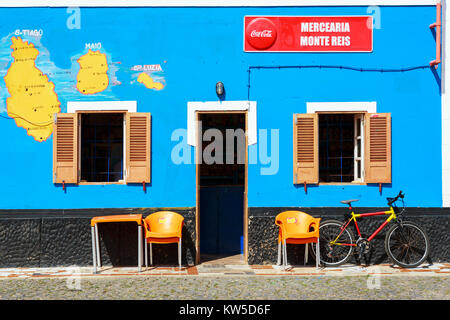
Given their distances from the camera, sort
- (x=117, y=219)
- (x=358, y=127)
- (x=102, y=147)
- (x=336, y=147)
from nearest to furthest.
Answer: (x=117, y=219), (x=358, y=127), (x=102, y=147), (x=336, y=147)

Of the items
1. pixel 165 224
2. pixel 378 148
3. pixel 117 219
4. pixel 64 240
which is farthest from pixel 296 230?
pixel 64 240

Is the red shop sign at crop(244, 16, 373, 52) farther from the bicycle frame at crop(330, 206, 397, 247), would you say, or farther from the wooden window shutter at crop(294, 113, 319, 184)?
the bicycle frame at crop(330, 206, 397, 247)

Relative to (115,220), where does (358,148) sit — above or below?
above

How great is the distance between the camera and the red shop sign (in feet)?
28.4

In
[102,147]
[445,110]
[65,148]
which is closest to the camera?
[65,148]

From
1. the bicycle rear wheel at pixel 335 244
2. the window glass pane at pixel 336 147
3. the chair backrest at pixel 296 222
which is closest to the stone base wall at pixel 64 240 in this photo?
the chair backrest at pixel 296 222

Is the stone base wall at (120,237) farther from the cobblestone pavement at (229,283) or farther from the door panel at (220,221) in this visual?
the door panel at (220,221)

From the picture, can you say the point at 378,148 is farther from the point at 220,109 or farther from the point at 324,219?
the point at 220,109

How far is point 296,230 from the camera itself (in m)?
8.27

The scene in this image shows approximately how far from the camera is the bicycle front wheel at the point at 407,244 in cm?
829

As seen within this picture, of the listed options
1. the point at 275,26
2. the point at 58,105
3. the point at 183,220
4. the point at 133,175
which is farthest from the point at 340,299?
the point at 58,105

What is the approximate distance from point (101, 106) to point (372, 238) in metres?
4.56

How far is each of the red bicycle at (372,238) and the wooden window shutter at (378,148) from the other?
0.42m
